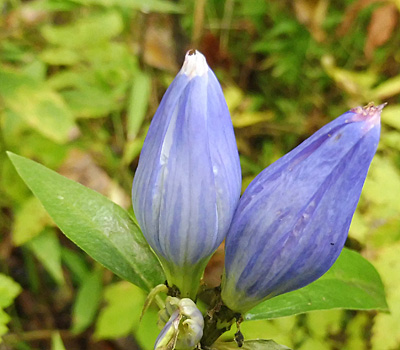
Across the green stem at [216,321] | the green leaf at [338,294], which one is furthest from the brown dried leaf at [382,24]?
the green stem at [216,321]

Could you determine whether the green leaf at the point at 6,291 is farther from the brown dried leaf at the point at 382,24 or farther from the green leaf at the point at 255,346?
the brown dried leaf at the point at 382,24

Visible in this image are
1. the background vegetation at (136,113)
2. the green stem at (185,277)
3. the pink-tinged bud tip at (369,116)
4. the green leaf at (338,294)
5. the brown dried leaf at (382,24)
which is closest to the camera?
the pink-tinged bud tip at (369,116)

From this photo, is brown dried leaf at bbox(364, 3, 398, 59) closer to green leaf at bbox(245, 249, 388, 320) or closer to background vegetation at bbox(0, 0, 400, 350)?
background vegetation at bbox(0, 0, 400, 350)

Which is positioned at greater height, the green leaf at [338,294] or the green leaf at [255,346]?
the green leaf at [338,294]

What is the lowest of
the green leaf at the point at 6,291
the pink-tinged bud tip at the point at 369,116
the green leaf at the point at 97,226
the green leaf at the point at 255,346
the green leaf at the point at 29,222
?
the green leaf at the point at 29,222

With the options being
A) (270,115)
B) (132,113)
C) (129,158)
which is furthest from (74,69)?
(270,115)

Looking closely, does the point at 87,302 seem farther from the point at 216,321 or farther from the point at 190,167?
the point at 190,167
